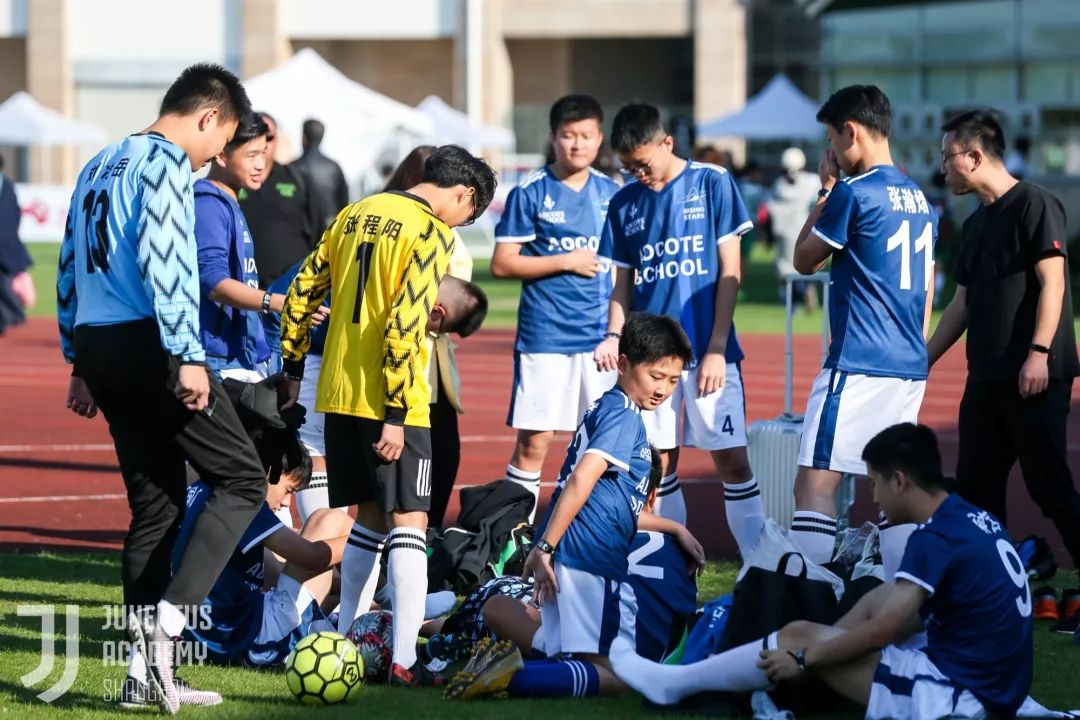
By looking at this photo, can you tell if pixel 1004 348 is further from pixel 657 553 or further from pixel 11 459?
pixel 11 459

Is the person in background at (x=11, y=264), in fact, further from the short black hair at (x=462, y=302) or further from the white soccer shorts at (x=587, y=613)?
the white soccer shorts at (x=587, y=613)

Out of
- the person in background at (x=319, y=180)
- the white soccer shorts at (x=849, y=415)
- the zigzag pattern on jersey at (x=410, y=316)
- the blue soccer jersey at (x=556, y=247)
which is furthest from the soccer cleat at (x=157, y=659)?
the person in background at (x=319, y=180)

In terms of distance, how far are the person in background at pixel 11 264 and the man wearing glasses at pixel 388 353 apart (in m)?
11.0

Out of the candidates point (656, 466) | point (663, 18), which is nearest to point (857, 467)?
point (656, 466)

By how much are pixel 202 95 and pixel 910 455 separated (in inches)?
107

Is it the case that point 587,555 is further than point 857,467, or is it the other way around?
point 857,467

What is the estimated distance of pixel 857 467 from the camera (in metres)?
6.87

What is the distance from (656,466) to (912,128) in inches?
1211

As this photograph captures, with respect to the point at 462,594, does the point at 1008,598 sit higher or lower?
higher

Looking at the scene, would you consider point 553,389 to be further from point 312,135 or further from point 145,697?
point 312,135

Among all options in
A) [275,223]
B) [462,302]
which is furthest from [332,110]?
[462,302]

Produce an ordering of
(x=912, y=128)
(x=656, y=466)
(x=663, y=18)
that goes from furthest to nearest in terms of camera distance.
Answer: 1. (x=663, y=18)
2. (x=912, y=128)
3. (x=656, y=466)

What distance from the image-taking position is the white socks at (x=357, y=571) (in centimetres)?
649

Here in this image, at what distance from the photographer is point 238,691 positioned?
235 inches
